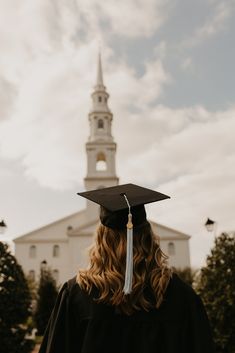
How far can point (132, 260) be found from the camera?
291cm

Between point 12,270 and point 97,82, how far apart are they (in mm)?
47236

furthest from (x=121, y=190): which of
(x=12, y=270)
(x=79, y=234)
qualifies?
(x=79, y=234)

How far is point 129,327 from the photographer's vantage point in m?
2.87

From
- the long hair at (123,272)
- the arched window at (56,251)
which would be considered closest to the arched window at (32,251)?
the arched window at (56,251)

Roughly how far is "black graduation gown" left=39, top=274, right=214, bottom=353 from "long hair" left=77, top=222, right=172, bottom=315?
2.9 inches

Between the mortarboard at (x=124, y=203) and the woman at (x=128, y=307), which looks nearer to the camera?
the woman at (x=128, y=307)

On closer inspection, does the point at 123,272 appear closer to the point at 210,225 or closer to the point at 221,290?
the point at 221,290

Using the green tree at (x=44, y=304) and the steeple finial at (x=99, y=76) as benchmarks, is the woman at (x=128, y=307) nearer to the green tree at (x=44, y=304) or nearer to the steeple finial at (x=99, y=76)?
the green tree at (x=44, y=304)

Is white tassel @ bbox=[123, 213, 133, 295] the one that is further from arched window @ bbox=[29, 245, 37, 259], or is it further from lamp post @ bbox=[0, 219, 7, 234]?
arched window @ bbox=[29, 245, 37, 259]

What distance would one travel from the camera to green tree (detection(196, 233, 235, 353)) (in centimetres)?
1077

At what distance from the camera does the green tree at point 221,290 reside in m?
10.8

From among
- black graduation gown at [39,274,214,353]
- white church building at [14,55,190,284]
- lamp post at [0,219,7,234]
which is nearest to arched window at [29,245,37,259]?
white church building at [14,55,190,284]

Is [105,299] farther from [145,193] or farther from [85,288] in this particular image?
[145,193]

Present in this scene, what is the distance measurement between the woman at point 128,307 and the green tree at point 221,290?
8503mm
